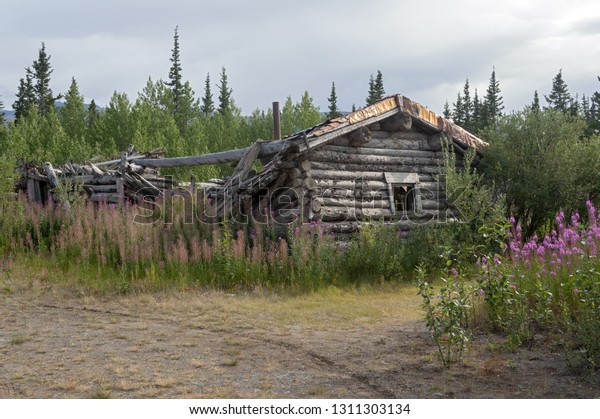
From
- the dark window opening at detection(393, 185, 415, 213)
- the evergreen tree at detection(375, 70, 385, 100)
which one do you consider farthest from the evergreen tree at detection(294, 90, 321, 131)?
the dark window opening at detection(393, 185, 415, 213)

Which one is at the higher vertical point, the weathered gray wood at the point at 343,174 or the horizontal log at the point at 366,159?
the horizontal log at the point at 366,159

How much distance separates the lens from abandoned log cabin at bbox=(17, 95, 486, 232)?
11.3 m

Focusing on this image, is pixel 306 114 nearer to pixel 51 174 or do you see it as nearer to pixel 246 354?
pixel 51 174

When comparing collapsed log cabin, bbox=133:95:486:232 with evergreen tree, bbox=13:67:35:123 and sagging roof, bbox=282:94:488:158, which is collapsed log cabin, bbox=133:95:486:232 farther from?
evergreen tree, bbox=13:67:35:123

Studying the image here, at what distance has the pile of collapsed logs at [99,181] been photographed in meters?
14.9

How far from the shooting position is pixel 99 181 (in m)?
15.6

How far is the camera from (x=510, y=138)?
13305 millimetres

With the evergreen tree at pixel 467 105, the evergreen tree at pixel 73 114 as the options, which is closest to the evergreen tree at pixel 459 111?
the evergreen tree at pixel 467 105

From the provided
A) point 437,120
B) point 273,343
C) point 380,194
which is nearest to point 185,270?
point 273,343

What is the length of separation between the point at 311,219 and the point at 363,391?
662 cm

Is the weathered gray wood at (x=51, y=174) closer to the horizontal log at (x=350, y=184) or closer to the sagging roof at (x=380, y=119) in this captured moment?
the sagging roof at (x=380, y=119)

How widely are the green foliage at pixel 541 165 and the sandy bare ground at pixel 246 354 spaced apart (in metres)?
5.76

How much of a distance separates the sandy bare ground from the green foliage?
5765 millimetres
